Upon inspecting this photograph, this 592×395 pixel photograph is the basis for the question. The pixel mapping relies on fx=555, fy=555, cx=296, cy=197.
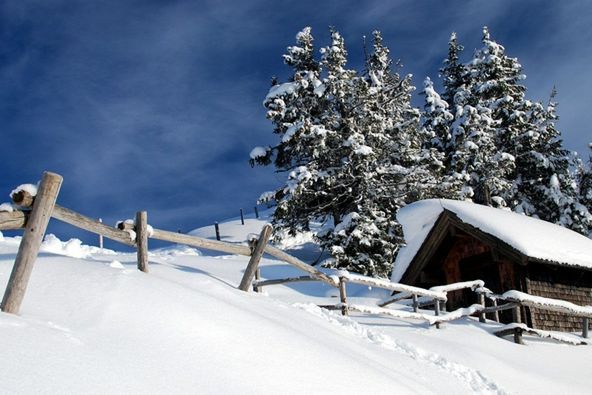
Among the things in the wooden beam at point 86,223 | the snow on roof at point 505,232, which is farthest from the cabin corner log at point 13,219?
the snow on roof at point 505,232

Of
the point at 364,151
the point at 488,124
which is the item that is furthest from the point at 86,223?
the point at 488,124

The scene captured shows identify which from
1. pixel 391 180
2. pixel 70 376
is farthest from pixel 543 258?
pixel 70 376

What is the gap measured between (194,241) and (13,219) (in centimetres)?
394

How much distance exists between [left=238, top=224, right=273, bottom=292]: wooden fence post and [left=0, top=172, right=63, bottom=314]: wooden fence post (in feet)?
15.2

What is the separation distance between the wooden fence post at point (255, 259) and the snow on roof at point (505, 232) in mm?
8804

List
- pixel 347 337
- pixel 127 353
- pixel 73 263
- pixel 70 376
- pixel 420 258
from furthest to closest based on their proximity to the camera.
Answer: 1. pixel 420 258
2. pixel 347 337
3. pixel 73 263
4. pixel 127 353
5. pixel 70 376

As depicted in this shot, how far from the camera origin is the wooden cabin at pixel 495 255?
1628cm

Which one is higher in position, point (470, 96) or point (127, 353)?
point (470, 96)

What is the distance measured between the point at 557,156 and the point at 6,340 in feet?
109

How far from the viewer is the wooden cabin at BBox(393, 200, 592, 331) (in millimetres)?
16281

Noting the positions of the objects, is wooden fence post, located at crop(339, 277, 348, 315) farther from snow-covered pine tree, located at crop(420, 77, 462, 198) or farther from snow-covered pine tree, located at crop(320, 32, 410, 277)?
snow-covered pine tree, located at crop(420, 77, 462, 198)

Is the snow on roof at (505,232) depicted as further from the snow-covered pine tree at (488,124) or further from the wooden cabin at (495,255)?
the snow-covered pine tree at (488,124)

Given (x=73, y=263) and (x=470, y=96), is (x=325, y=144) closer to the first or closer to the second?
(x=470, y=96)

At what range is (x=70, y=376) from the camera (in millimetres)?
3613
